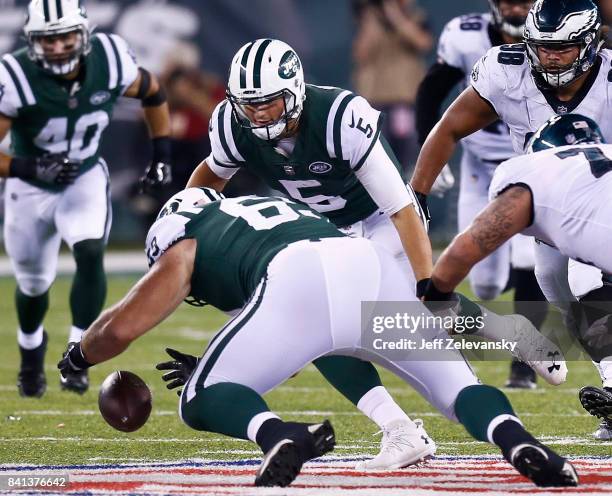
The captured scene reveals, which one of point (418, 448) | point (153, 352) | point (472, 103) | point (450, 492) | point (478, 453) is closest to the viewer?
point (450, 492)

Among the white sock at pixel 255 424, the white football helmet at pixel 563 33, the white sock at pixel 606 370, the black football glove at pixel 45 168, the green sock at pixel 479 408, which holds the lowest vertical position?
the black football glove at pixel 45 168

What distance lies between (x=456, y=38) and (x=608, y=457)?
2621mm

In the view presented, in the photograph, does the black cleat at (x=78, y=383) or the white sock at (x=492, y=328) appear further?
the black cleat at (x=78, y=383)

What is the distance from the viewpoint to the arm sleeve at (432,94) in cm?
627

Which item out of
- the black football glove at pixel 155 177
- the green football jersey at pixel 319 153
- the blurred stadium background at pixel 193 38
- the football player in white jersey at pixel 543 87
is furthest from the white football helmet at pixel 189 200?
the blurred stadium background at pixel 193 38

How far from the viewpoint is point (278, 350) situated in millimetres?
3617

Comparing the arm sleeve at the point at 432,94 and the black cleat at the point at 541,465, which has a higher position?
the black cleat at the point at 541,465

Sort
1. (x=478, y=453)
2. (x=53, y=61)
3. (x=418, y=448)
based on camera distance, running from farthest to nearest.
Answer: (x=53, y=61) < (x=478, y=453) < (x=418, y=448)

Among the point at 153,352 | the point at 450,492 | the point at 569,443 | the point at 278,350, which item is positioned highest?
the point at 278,350

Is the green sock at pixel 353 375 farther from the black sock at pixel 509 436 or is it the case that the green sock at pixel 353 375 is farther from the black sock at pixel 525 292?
the black sock at pixel 525 292

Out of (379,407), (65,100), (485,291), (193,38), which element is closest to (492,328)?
(379,407)

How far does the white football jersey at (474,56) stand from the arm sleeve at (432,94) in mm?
39

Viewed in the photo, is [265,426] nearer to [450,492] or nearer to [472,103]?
[450,492]

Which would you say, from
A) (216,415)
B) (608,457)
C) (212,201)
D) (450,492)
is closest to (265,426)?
(216,415)
